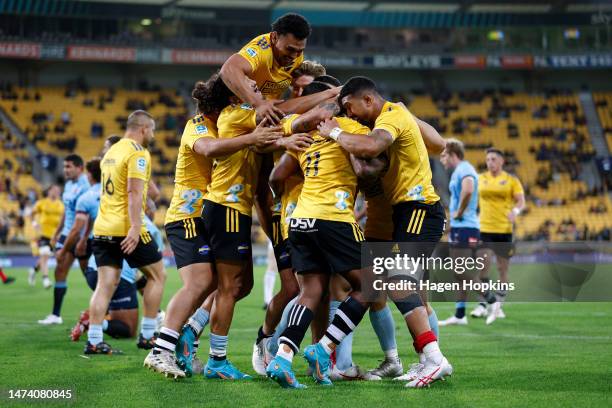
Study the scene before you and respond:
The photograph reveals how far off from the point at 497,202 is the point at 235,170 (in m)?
7.86

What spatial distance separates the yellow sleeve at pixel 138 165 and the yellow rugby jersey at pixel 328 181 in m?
2.69

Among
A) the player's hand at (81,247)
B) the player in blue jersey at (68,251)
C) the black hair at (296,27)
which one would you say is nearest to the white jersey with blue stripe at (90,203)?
the player's hand at (81,247)

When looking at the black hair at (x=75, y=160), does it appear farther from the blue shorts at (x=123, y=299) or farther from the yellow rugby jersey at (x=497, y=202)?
the yellow rugby jersey at (x=497, y=202)

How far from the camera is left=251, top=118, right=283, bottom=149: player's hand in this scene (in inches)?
279

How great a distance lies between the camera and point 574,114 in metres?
50.2

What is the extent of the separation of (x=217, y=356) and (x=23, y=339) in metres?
4.09

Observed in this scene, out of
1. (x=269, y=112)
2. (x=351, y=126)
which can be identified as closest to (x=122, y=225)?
(x=269, y=112)

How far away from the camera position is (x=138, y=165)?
9188mm

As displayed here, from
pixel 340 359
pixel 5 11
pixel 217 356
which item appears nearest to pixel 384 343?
pixel 340 359

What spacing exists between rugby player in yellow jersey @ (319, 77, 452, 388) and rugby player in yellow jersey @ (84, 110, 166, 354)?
9.79 feet

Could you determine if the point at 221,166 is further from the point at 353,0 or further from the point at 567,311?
the point at 353,0

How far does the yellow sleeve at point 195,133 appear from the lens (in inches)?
300

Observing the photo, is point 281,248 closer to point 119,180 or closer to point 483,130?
point 119,180

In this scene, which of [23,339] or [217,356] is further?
[23,339]
